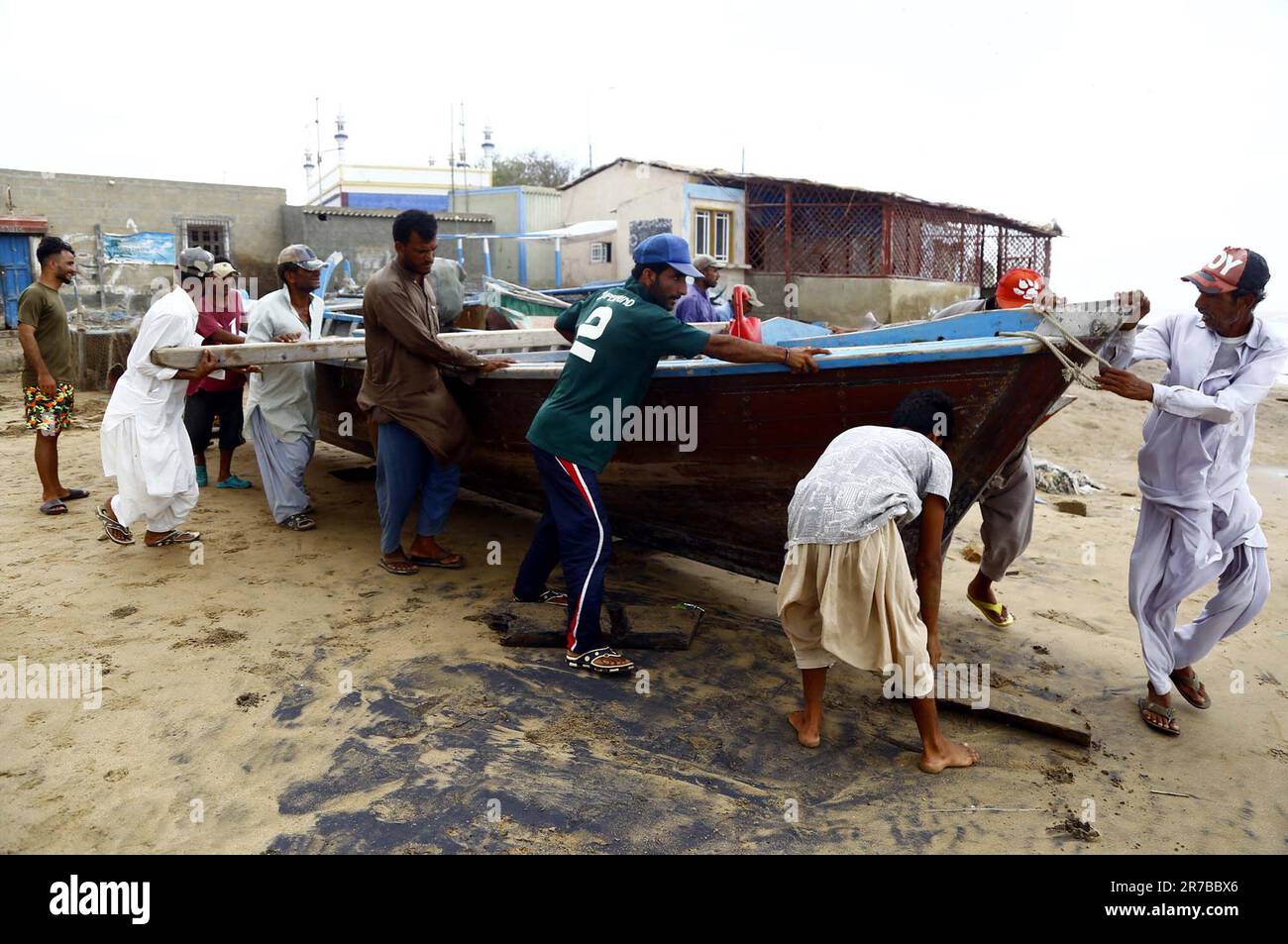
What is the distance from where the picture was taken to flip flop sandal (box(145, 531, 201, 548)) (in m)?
4.67

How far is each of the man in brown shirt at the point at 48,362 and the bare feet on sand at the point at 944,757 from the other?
5027 millimetres

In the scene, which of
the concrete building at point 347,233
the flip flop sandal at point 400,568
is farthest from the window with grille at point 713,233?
the flip flop sandal at point 400,568

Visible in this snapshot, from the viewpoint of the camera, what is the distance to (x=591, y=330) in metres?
3.47

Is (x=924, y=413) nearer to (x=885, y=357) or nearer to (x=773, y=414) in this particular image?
(x=885, y=357)

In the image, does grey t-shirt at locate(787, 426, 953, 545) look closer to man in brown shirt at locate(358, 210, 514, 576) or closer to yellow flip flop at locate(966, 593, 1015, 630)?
yellow flip flop at locate(966, 593, 1015, 630)

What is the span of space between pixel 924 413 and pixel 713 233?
50.0 ft

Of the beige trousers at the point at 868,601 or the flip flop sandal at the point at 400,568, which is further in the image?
the flip flop sandal at the point at 400,568

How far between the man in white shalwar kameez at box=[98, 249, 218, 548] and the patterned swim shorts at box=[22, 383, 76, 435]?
91 cm

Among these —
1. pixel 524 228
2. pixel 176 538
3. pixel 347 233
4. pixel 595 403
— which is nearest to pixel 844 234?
pixel 524 228

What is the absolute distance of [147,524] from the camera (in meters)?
4.67

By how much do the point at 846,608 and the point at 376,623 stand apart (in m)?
2.11

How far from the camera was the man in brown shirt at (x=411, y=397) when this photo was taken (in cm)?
423

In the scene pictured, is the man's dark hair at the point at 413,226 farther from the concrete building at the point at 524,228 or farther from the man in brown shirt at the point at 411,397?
the concrete building at the point at 524,228

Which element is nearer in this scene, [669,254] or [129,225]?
[669,254]
